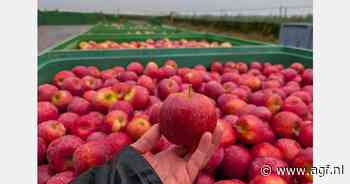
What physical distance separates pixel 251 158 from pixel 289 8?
21767mm

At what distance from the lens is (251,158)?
146 cm

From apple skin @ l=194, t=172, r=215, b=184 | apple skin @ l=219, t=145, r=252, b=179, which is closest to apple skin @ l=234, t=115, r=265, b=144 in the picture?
apple skin @ l=219, t=145, r=252, b=179

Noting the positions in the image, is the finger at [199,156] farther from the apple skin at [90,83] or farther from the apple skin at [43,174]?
the apple skin at [90,83]

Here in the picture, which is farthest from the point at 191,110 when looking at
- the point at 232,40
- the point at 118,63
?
the point at 232,40

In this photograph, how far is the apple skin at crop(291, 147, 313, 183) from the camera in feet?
4.33

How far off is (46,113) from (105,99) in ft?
1.19

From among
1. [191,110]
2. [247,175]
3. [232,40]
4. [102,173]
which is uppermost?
[232,40]

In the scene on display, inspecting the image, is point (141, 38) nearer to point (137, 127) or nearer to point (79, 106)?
point (79, 106)

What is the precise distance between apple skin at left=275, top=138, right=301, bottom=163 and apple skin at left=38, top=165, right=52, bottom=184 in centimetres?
111

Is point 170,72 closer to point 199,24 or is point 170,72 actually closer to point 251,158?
point 251,158

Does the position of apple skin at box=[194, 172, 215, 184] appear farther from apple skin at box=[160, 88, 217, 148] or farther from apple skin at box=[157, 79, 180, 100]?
apple skin at box=[157, 79, 180, 100]

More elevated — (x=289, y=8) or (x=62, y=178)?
(x=289, y=8)

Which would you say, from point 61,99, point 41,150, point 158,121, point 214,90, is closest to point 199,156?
point 158,121

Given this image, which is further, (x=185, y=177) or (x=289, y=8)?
(x=289, y=8)
